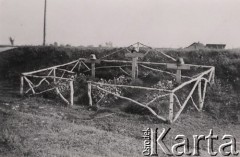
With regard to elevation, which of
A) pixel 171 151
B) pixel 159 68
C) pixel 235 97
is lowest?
pixel 171 151

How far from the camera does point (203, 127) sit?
10.9 m

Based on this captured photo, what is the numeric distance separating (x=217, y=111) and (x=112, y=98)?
4.15 metres

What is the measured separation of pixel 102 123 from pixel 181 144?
8.99 ft

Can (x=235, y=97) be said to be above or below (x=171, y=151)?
above

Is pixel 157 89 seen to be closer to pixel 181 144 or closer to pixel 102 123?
pixel 102 123

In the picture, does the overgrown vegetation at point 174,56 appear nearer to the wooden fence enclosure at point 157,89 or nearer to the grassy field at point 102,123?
the grassy field at point 102,123

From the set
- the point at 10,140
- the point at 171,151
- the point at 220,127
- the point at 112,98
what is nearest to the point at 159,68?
the point at 112,98

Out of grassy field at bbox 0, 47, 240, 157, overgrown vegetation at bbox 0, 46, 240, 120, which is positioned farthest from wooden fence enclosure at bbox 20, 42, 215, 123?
overgrown vegetation at bbox 0, 46, 240, 120

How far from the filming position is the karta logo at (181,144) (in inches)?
310

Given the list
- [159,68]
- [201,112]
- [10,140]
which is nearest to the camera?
[10,140]

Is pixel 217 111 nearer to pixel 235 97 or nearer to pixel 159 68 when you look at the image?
pixel 235 97

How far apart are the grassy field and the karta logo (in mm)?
170

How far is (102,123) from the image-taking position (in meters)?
10.3

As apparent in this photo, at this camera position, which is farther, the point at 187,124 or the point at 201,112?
the point at 201,112
